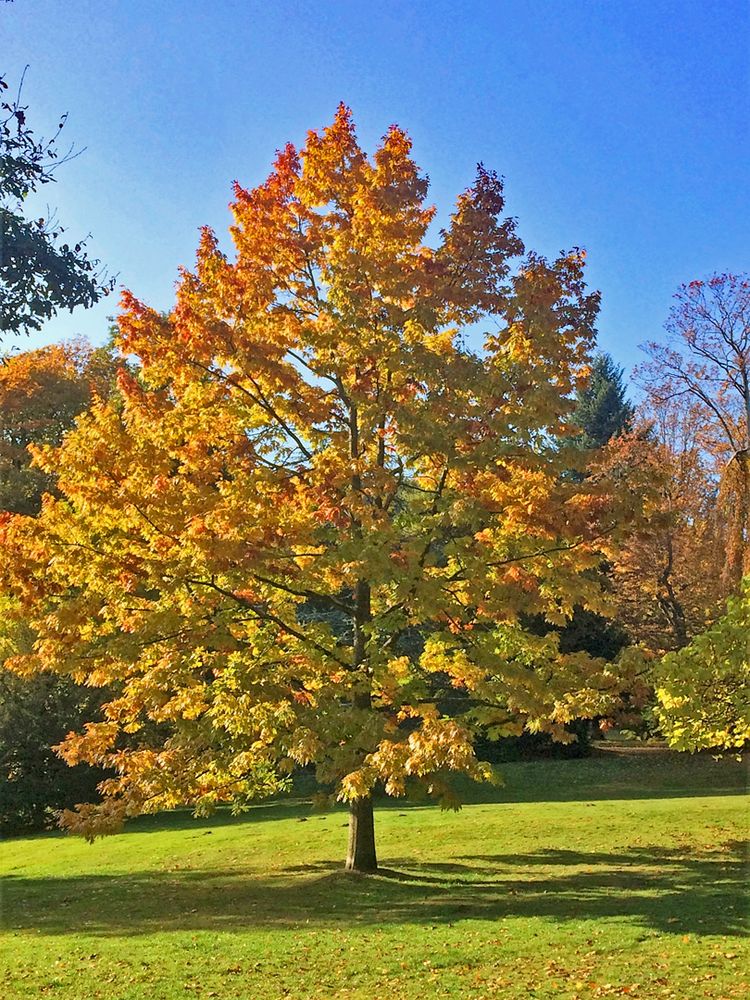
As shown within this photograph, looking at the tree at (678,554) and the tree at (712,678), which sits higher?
the tree at (678,554)

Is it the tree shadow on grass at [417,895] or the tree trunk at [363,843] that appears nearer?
→ the tree shadow on grass at [417,895]

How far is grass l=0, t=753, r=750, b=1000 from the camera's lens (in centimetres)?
791

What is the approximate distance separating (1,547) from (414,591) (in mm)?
4940

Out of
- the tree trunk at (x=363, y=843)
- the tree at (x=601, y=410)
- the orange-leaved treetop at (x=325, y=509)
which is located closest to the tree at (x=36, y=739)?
the tree trunk at (x=363, y=843)

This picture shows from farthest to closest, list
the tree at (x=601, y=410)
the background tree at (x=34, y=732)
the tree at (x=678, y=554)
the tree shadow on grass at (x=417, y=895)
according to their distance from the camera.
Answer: the tree at (x=601, y=410)
the tree at (x=678, y=554)
the background tree at (x=34, y=732)
the tree shadow on grass at (x=417, y=895)

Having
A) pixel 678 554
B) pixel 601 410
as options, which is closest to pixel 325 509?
pixel 678 554

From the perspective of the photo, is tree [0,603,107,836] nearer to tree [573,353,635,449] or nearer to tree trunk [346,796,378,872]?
tree trunk [346,796,378,872]

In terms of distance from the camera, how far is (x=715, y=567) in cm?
2556

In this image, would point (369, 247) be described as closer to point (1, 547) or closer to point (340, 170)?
point (340, 170)

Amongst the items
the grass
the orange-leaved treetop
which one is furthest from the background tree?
the orange-leaved treetop

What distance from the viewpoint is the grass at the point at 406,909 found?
311 inches

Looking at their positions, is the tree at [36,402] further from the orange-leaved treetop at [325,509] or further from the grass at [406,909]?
the orange-leaved treetop at [325,509]

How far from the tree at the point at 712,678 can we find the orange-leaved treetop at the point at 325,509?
105cm

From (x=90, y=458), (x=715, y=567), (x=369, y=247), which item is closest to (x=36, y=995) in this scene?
(x=90, y=458)
